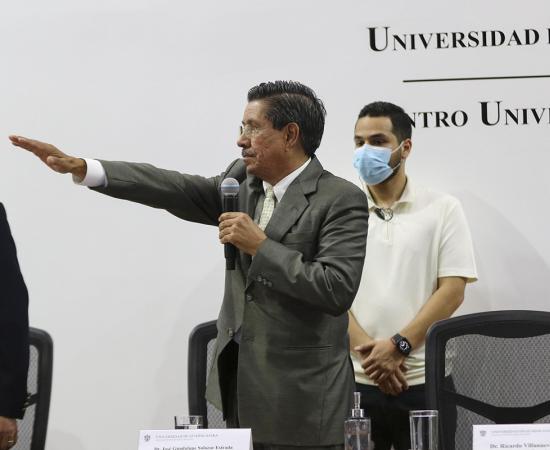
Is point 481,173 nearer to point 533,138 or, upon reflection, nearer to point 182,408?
point 533,138

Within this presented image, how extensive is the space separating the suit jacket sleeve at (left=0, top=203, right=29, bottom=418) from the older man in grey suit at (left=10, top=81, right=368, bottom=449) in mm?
440

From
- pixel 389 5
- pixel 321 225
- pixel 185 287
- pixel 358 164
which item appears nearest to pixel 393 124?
pixel 358 164

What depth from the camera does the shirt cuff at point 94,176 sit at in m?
2.46

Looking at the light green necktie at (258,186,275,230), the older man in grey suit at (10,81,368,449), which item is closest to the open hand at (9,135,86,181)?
the older man in grey suit at (10,81,368,449)

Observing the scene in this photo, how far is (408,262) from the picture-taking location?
3.50 meters

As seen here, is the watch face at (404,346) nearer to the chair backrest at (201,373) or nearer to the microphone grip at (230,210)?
the chair backrest at (201,373)

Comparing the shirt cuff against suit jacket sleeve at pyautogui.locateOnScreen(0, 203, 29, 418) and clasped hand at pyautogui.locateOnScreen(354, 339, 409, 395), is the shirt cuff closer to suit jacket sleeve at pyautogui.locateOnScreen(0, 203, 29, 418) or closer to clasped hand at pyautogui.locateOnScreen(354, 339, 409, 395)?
suit jacket sleeve at pyautogui.locateOnScreen(0, 203, 29, 418)

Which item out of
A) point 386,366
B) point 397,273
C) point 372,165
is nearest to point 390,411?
point 386,366

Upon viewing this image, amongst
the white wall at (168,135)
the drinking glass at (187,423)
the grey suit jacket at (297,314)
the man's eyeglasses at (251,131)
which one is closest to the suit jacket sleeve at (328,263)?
the grey suit jacket at (297,314)

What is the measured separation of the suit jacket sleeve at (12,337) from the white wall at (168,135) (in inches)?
48.5

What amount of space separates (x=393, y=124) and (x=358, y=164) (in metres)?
0.23

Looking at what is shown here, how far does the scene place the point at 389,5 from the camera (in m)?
3.91

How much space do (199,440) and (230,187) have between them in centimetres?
70

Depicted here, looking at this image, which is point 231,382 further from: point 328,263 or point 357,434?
point 357,434
